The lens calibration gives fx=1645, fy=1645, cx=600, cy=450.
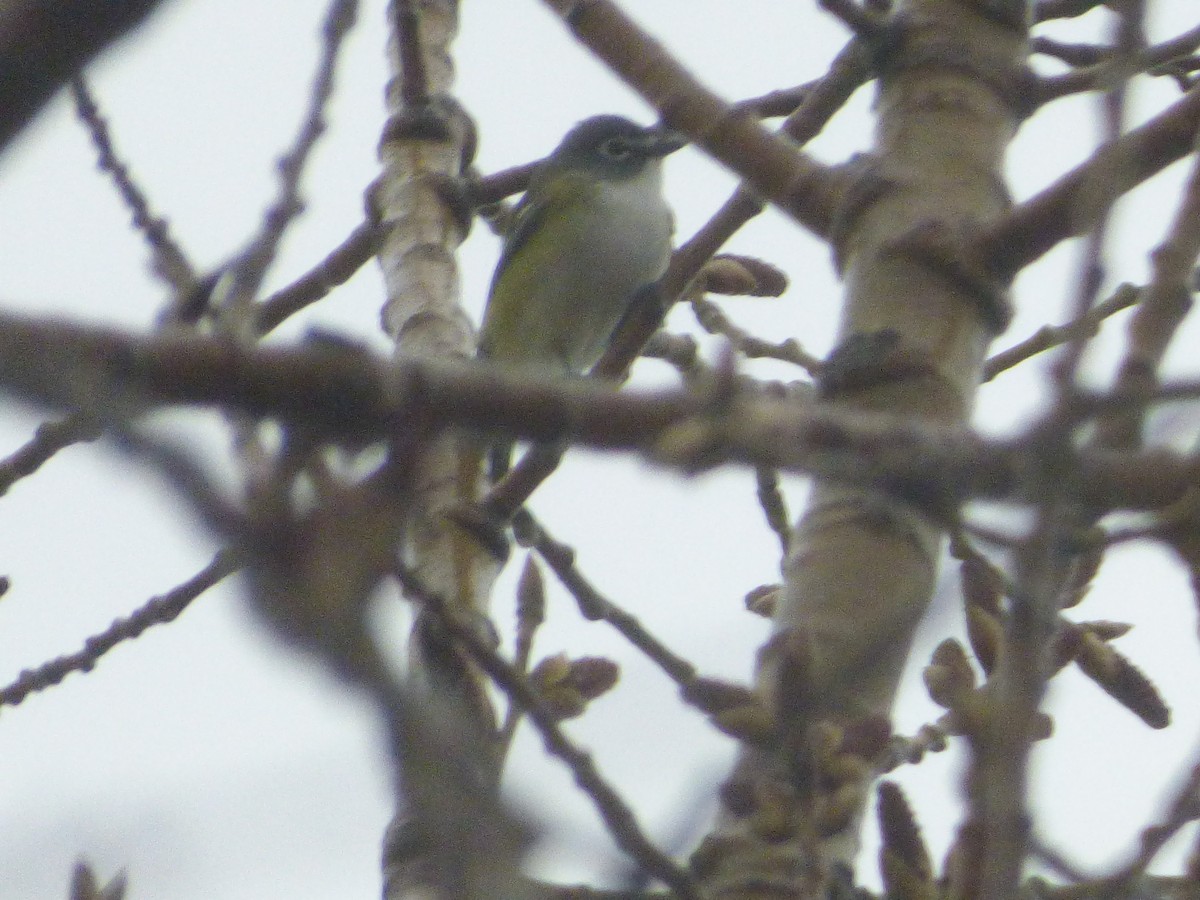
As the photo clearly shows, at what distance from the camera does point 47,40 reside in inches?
43.5

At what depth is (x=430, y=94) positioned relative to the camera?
5270 mm

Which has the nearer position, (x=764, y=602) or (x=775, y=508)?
(x=764, y=602)

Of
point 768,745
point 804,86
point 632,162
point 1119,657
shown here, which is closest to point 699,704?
point 768,745

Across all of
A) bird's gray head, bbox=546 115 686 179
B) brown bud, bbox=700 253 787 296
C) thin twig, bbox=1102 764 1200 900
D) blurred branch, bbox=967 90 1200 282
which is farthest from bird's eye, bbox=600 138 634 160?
thin twig, bbox=1102 764 1200 900

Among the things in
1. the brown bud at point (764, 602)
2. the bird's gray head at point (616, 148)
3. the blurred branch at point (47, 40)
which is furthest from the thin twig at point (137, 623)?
the bird's gray head at point (616, 148)

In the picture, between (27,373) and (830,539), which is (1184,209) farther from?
(27,373)

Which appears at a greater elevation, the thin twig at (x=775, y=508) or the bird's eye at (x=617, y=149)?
the bird's eye at (x=617, y=149)

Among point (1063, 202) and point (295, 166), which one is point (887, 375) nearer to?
point (1063, 202)

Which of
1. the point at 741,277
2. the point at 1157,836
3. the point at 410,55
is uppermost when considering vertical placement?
the point at 410,55

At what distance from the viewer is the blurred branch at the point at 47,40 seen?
111 cm

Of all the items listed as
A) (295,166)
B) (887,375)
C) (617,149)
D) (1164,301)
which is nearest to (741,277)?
(887,375)

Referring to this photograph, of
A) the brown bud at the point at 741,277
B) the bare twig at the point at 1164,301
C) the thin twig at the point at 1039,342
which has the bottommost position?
the bare twig at the point at 1164,301

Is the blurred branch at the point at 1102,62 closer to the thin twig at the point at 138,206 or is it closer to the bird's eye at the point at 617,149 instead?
the thin twig at the point at 138,206

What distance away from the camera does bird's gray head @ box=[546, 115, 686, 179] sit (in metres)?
7.84
